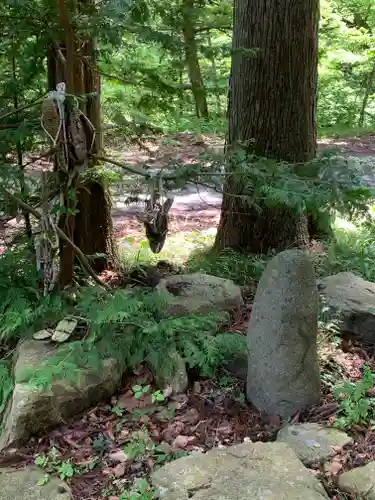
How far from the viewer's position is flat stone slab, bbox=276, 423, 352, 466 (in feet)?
9.95

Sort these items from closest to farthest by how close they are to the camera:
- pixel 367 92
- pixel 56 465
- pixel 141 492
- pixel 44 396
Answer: pixel 141 492 < pixel 56 465 < pixel 44 396 < pixel 367 92

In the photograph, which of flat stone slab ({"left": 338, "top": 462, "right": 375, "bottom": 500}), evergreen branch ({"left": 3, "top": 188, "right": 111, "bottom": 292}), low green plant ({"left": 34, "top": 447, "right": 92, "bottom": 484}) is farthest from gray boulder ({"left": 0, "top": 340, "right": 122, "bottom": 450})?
flat stone slab ({"left": 338, "top": 462, "right": 375, "bottom": 500})

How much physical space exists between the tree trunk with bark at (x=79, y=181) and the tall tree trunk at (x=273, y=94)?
1.23 meters

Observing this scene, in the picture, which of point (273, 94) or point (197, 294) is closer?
point (197, 294)

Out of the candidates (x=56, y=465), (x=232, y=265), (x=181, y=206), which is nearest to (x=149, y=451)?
(x=56, y=465)

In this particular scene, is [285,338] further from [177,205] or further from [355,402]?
[177,205]

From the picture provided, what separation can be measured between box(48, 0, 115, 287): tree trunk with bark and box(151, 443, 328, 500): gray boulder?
162 cm

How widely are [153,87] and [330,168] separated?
1594mm

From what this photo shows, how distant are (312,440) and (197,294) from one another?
1558 mm

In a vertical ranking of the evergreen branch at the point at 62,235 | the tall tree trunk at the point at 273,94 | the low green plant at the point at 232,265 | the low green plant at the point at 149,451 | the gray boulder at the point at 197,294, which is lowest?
the low green plant at the point at 149,451

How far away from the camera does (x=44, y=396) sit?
3279 mm

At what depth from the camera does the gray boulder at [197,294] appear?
4.17m

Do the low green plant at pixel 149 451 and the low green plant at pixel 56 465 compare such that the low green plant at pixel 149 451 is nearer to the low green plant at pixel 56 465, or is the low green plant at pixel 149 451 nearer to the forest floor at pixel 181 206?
the low green plant at pixel 56 465

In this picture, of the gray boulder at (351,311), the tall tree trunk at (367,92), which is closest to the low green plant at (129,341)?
the gray boulder at (351,311)
